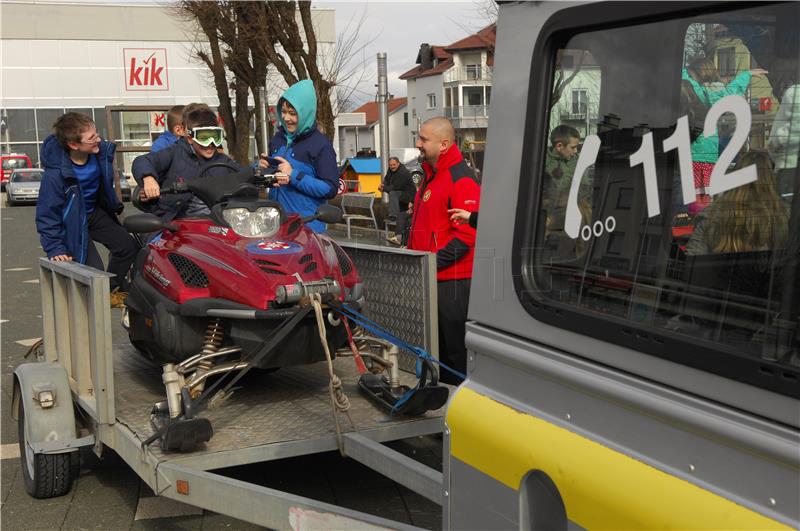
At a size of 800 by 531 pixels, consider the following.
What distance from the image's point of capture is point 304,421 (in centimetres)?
471

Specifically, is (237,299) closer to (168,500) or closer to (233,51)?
(168,500)

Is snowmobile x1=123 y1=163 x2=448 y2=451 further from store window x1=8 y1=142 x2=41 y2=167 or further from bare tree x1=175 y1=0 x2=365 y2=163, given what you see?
store window x1=8 y1=142 x2=41 y2=167

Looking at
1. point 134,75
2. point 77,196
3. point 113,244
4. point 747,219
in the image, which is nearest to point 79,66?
point 134,75

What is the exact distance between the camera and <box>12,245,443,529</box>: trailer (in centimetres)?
382

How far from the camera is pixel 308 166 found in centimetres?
634

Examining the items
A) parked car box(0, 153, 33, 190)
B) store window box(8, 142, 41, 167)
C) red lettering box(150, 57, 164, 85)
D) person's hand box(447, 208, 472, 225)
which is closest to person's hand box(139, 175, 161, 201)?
person's hand box(447, 208, 472, 225)

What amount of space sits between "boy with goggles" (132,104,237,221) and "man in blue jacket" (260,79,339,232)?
1.22ft

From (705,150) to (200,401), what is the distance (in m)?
3.07

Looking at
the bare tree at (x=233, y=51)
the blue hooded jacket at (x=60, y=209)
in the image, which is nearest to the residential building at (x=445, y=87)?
the bare tree at (x=233, y=51)

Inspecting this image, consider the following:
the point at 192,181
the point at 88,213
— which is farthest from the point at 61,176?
the point at 192,181

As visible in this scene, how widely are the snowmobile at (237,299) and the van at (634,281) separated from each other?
2.12 m

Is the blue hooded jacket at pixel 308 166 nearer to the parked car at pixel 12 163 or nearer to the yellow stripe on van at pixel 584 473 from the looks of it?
the yellow stripe on van at pixel 584 473

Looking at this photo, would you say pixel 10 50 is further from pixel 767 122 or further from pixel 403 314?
pixel 767 122

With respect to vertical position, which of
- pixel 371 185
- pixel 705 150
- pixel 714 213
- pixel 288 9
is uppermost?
pixel 288 9
